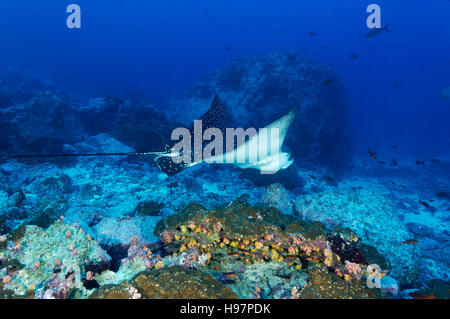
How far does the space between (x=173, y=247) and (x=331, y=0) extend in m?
162

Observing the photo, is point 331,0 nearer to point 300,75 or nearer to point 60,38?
point 60,38

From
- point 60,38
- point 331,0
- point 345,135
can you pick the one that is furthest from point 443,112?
point 60,38

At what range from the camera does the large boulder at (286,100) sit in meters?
14.2

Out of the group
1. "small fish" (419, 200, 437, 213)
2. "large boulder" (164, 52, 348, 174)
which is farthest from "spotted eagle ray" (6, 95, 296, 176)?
"large boulder" (164, 52, 348, 174)

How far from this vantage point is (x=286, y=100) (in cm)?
1456

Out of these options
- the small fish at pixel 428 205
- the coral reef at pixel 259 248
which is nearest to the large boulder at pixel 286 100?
the small fish at pixel 428 205

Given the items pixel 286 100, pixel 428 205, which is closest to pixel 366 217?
pixel 428 205

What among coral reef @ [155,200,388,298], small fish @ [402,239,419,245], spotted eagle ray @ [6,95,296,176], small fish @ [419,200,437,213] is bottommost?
small fish @ [419,200,437,213]

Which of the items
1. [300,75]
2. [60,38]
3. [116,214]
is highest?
[60,38]

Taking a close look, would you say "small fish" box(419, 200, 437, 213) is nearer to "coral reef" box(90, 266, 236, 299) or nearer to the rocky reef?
the rocky reef

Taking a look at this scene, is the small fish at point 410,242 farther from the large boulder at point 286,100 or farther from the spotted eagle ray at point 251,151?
the large boulder at point 286,100

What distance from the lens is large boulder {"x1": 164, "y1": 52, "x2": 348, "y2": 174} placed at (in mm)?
14172

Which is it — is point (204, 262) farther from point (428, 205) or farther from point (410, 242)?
point (428, 205)
